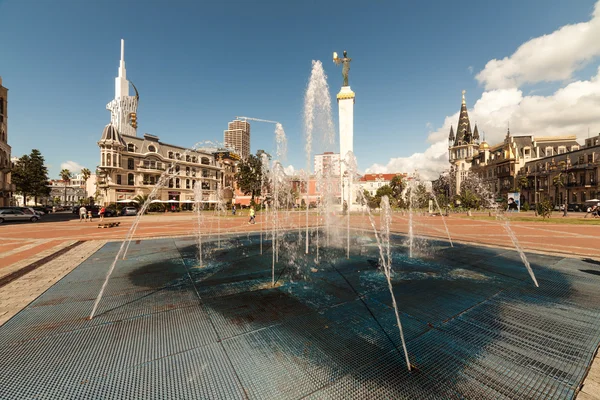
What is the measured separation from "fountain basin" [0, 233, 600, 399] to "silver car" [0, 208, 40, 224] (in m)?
30.1

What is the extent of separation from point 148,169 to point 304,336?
60.8 metres

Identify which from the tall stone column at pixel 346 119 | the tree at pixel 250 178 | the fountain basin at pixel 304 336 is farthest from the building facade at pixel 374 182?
the fountain basin at pixel 304 336

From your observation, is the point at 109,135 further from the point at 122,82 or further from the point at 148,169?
the point at 122,82

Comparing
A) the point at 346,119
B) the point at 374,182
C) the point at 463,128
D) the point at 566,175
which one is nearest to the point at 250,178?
the point at 346,119

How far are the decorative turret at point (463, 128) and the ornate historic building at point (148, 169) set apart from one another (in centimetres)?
8515

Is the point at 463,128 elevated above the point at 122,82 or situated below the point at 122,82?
below

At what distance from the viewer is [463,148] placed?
89.9 meters

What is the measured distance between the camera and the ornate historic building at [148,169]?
159 ft

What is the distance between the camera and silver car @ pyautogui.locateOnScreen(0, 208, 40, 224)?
2511 cm

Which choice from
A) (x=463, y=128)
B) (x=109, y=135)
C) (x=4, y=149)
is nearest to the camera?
(x=4, y=149)

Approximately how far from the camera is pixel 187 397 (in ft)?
8.31

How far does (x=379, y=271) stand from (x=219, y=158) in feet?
252

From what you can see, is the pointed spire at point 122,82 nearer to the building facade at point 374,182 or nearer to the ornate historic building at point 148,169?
the ornate historic building at point 148,169

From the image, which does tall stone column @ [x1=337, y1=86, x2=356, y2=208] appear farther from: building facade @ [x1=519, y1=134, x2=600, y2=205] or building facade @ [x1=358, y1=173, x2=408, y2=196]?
building facade @ [x1=358, y1=173, x2=408, y2=196]
